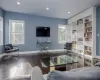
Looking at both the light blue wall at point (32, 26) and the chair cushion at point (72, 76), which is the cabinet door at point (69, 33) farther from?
the chair cushion at point (72, 76)

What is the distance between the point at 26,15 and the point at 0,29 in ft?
6.38

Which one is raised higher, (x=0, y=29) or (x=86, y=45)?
(x=0, y=29)

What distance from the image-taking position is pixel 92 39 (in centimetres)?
529

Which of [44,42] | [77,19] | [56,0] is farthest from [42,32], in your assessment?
[56,0]

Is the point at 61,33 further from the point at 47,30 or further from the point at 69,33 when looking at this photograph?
the point at 47,30

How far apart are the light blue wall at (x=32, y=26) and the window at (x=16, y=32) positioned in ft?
0.71

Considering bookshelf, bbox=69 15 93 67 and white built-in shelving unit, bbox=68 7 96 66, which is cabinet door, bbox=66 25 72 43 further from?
bookshelf, bbox=69 15 93 67

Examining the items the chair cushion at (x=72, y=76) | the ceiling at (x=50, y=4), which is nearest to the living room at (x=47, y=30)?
the ceiling at (x=50, y=4)

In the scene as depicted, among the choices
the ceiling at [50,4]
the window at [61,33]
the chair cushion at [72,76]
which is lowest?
the chair cushion at [72,76]

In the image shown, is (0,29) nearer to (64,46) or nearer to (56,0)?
(56,0)

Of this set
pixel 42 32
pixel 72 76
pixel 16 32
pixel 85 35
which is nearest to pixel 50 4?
pixel 42 32

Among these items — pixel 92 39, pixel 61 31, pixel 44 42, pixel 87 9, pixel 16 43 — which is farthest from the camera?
pixel 61 31

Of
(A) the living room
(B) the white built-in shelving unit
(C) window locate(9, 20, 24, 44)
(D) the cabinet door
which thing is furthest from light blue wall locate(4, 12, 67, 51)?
(B) the white built-in shelving unit

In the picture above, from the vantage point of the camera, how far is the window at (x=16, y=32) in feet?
21.6
